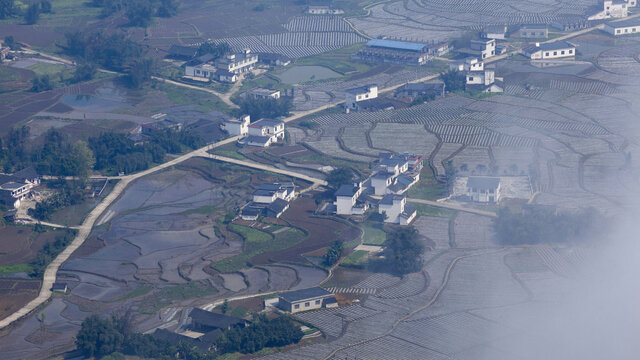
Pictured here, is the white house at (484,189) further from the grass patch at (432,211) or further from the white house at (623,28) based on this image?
the white house at (623,28)

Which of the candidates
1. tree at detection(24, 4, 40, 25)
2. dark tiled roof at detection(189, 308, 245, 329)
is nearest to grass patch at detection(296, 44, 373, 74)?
tree at detection(24, 4, 40, 25)

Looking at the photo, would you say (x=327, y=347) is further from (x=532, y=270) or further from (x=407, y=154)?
(x=407, y=154)

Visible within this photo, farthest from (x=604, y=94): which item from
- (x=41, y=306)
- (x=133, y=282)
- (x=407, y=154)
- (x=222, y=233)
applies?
(x=41, y=306)

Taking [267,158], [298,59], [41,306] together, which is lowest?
[41,306]

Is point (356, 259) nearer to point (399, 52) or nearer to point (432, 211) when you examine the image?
point (432, 211)

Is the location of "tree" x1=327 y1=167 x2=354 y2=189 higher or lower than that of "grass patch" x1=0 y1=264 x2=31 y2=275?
higher

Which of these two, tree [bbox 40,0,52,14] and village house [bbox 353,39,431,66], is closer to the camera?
village house [bbox 353,39,431,66]

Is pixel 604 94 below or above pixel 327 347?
above

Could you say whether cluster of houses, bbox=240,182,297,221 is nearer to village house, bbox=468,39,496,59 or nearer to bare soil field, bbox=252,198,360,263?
bare soil field, bbox=252,198,360,263
